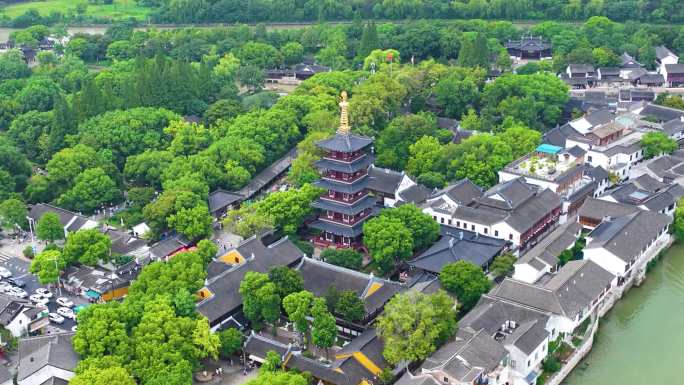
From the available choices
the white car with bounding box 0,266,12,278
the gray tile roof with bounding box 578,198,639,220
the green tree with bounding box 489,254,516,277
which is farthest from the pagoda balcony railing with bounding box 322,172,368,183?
the white car with bounding box 0,266,12,278

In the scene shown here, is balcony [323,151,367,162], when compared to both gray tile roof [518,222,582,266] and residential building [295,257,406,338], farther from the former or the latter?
gray tile roof [518,222,582,266]

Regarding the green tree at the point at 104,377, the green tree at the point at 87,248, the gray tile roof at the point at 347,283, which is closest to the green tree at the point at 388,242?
the gray tile roof at the point at 347,283

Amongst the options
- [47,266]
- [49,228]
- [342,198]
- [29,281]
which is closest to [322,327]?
[342,198]

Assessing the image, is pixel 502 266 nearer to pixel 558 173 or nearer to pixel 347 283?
pixel 347 283

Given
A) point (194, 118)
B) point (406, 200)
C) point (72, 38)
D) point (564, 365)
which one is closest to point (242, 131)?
point (194, 118)

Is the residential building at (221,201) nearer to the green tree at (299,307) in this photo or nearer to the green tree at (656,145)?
the green tree at (299,307)
